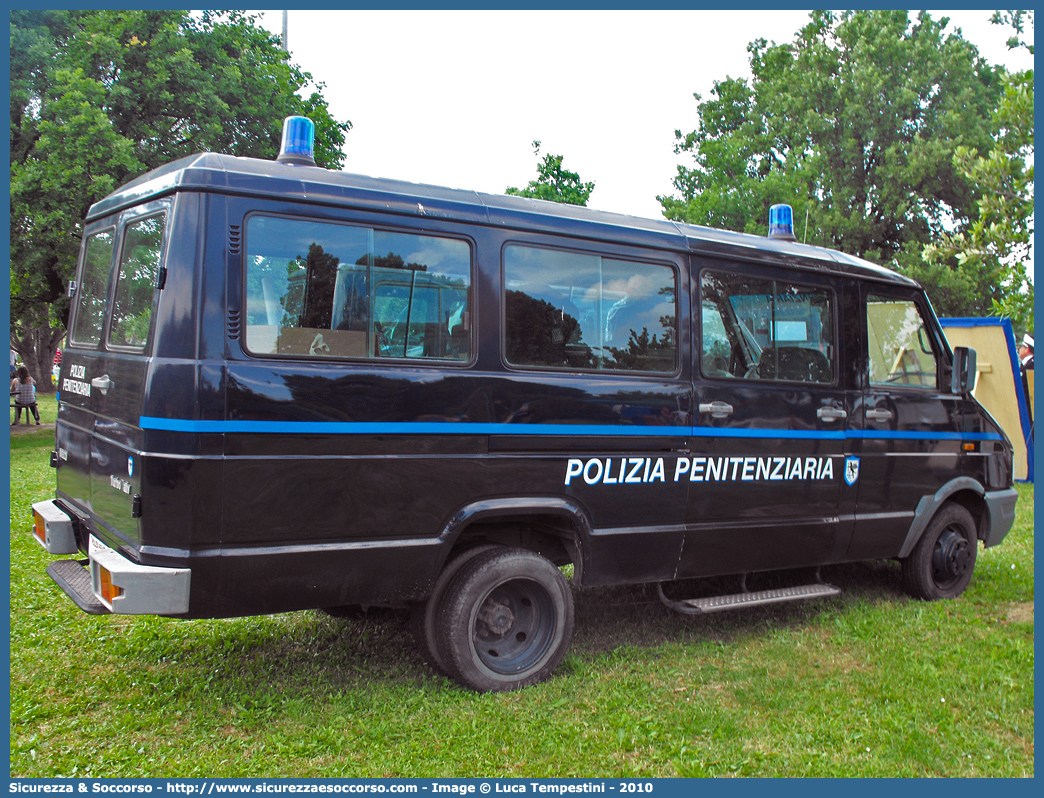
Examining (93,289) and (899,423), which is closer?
(93,289)

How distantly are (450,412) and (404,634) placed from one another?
1737 mm

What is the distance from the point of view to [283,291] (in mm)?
3773

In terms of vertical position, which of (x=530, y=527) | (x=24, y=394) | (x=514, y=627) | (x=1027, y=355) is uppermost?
(x=1027, y=355)

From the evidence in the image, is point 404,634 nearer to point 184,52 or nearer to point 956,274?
point 184,52

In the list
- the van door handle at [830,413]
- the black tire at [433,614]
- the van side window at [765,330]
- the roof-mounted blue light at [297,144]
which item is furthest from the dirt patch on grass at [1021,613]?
the roof-mounted blue light at [297,144]

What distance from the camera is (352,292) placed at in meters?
3.93

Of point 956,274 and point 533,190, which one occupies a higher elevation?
point 533,190

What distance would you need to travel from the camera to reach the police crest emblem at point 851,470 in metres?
5.55

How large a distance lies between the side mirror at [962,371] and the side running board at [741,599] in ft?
6.12

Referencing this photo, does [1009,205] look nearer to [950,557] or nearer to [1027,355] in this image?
[950,557]

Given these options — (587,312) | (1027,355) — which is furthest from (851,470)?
(1027,355)

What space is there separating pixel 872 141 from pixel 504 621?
82.6 feet
